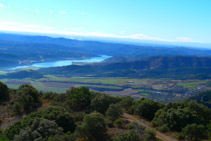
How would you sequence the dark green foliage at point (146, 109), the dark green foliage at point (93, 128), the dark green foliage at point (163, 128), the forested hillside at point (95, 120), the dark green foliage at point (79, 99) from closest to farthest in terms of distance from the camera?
the forested hillside at point (95, 120)
the dark green foliage at point (93, 128)
the dark green foliage at point (163, 128)
the dark green foliage at point (146, 109)
the dark green foliage at point (79, 99)

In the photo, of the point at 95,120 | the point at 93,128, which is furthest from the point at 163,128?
the point at 93,128

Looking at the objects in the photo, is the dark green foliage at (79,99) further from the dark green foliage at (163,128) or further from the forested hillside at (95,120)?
the dark green foliage at (163,128)

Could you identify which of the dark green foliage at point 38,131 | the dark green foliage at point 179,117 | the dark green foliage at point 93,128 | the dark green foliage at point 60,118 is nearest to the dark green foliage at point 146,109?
the dark green foliage at point 179,117

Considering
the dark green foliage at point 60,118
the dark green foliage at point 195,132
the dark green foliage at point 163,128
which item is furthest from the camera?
the dark green foliage at point 163,128

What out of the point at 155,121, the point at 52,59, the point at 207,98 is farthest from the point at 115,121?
the point at 52,59

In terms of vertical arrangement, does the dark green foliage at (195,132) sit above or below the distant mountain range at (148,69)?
above

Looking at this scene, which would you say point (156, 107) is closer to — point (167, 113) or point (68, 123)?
point (167, 113)

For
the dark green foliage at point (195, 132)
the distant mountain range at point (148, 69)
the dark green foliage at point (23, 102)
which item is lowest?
the distant mountain range at point (148, 69)

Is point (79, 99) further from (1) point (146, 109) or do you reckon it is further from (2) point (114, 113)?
(1) point (146, 109)
